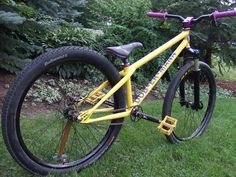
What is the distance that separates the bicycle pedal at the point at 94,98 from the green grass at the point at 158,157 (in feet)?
1.65

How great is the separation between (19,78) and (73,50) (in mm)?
433

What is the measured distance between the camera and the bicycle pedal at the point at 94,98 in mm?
2768

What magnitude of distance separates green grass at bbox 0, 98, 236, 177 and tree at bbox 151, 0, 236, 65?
3.06 metres

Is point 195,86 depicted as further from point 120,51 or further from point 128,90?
point 120,51

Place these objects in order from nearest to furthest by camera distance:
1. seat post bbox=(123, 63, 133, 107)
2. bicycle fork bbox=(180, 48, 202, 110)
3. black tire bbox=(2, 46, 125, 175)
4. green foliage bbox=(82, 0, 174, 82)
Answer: black tire bbox=(2, 46, 125, 175) → seat post bbox=(123, 63, 133, 107) → bicycle fork bbox=(180, 48, 202, 110) → green foliage bbox=(82, 0, 174, 82)

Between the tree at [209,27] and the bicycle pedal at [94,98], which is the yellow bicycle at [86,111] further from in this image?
the tree at [209,27]

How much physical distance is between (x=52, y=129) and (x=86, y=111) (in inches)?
17.0

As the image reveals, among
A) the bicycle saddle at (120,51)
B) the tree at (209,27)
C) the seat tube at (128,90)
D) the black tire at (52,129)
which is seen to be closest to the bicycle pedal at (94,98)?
the black tire at (52,129)

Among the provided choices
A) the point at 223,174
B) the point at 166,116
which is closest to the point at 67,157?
the point at 166,116

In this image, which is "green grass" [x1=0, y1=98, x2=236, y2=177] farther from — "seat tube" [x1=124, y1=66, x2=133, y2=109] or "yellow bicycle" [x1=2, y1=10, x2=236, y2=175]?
"seat tube" [x1=124, y1=66, x2=133, y2=109]

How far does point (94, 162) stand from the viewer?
9.26ft

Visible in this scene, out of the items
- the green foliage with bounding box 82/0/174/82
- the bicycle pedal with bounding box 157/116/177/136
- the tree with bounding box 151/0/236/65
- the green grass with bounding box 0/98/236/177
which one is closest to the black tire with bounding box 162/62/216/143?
the green grass with bounding box 0/98/236/177

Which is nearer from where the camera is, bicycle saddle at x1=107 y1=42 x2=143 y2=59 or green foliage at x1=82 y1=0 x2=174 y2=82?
bicycle saddle at x1=107 y1=42 x2=143 y2=59

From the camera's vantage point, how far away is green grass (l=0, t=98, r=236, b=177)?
2779 millimetres
